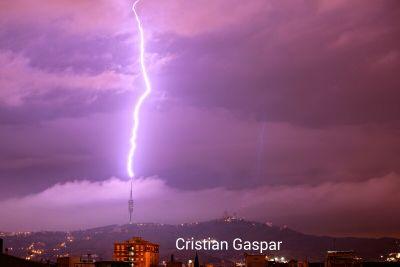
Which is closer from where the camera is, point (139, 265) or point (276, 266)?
point (276, 266)

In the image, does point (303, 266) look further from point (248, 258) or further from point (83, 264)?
point (83, 264)

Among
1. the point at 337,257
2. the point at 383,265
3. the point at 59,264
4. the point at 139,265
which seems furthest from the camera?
the point at 139,265

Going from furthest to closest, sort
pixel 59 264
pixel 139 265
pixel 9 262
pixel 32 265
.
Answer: pixel 139 265
pixel 59 264
pixel 32 265
pixel 9 262

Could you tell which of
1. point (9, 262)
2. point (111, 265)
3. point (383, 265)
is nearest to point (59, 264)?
point (111, 265)

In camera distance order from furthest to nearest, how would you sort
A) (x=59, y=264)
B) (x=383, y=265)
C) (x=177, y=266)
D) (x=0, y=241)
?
(x=177, y=266), (x=383, y=265), (x=59, y=264), (x=0, y=241)

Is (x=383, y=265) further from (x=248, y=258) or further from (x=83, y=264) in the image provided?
(x=83, y=264)

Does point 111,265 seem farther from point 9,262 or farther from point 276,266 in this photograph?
point 9,262

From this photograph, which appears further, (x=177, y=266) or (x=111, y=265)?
(x=177, y=266)

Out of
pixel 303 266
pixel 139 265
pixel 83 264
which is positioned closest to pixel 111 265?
pixel 83 264

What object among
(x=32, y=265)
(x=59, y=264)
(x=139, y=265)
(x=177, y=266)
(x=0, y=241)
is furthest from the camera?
(x=139, y=265)
